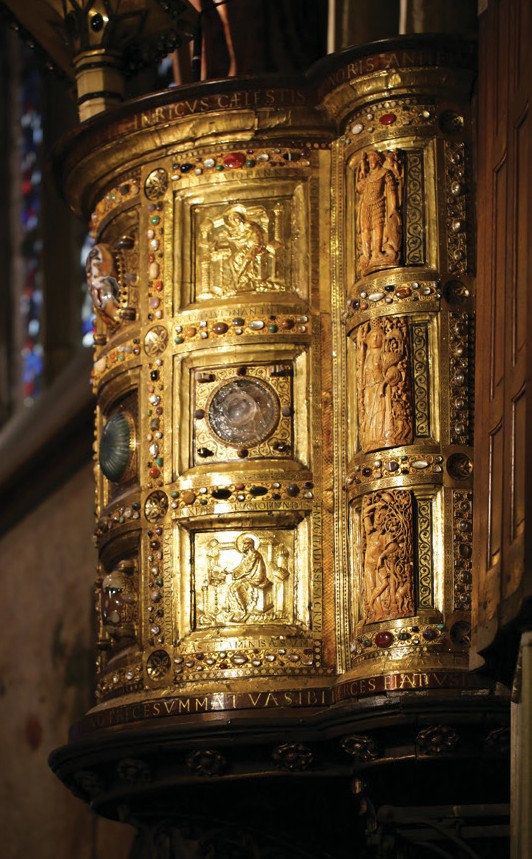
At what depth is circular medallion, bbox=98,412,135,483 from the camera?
1016 centimetres

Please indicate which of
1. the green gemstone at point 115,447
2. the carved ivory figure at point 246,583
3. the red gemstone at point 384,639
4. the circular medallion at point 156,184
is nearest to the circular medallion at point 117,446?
the green gemstone at point 115,447

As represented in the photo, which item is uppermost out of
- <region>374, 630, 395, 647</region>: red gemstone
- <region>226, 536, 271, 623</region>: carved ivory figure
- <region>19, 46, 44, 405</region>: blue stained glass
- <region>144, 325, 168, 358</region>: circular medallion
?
<region>19, 46, 44, 405</region>: blue stained glass

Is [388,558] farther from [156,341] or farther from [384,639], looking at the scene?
[156,341]

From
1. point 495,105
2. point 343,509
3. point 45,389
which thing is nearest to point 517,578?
point 343,509

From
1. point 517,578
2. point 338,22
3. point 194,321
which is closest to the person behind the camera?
point 517,578

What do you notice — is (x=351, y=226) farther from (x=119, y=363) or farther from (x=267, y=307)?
(x=119, y=363)

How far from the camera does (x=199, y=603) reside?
971cm

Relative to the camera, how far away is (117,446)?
33.5 feet

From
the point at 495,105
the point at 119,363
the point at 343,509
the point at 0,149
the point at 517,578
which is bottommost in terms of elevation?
the point at 517,578

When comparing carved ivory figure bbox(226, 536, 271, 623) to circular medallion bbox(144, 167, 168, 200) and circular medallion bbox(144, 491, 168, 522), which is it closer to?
circular medallion bbox(144, 491, 168, 522)

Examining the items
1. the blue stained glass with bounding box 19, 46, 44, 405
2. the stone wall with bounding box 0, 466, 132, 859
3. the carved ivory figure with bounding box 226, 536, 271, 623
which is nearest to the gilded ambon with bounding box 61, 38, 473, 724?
the carved ivory figure with bounding box 226, 536, 271, 623

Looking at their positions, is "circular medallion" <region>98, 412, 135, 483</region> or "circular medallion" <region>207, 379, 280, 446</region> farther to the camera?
"circular medallion" <region>98, 412, 135, 483</region>

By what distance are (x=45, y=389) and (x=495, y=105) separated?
7.32m

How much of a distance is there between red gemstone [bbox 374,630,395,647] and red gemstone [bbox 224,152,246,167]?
2347 millimetres
